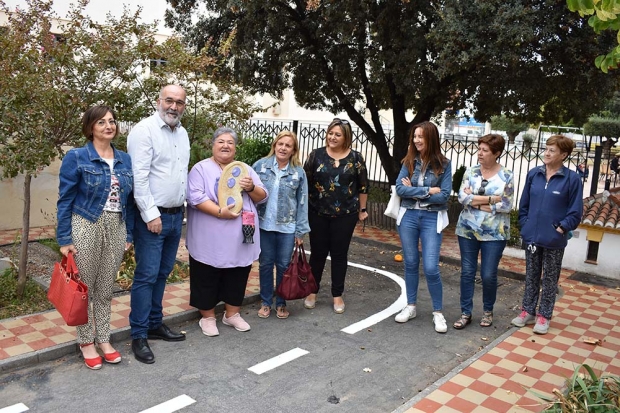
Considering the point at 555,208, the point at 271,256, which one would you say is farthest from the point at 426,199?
the point at 271,256

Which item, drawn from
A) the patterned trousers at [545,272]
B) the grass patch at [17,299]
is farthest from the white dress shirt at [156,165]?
the patterned trousers at [545,272]

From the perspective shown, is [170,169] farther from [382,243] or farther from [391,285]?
[382,243]

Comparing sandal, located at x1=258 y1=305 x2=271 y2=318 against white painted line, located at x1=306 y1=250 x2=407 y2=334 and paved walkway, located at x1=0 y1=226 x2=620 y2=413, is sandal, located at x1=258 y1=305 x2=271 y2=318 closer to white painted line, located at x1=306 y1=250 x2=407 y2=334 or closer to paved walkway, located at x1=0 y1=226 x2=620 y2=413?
paved walkway, located at x1=0 y1=226 x2=620 y2=413

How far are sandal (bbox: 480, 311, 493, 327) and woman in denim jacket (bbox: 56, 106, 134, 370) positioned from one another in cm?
336

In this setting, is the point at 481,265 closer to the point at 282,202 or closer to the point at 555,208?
the point at 555,208

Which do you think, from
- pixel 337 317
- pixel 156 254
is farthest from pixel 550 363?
pixel 156 254

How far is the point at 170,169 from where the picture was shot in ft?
14.1

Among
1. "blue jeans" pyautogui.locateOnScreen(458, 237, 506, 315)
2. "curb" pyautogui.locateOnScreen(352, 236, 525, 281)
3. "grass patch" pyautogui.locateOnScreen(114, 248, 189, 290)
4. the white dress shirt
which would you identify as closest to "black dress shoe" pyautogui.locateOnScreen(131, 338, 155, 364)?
the white dress shirt

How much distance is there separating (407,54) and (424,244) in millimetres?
4495

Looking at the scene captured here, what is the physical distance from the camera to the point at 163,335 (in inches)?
186

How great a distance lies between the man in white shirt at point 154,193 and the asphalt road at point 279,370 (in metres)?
0.39

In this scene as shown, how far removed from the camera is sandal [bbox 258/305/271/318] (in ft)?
17.7

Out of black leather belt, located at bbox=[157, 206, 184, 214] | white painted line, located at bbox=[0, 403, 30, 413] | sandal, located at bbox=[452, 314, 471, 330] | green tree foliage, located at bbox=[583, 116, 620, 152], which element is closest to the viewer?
white painted line, located at bbox=[0, 403, 30, 413]

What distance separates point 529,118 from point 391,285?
624 centimetres
